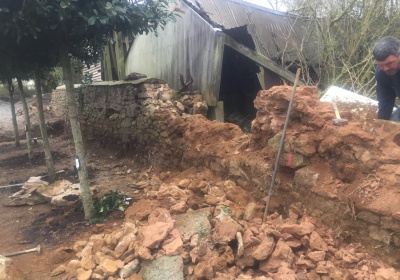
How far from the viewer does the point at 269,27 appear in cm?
1003

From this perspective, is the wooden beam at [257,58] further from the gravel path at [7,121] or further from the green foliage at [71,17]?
the gravel path at [7,121]

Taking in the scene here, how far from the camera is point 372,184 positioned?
10.3 feet

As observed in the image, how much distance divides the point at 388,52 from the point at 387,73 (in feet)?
1.16

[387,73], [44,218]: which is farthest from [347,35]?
[44,218]

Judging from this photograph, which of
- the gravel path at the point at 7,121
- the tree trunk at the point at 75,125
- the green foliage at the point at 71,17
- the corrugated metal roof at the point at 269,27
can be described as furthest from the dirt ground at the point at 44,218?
the gravel path at the point at 7,121

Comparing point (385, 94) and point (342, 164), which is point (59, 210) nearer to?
point (342, 164)

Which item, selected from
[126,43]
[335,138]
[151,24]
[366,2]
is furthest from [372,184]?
[126,43]

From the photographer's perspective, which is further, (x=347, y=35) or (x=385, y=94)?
(x=347, y=35)

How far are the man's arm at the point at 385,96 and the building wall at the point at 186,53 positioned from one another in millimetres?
3848

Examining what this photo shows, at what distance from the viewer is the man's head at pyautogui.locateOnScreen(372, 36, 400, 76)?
3334 mm

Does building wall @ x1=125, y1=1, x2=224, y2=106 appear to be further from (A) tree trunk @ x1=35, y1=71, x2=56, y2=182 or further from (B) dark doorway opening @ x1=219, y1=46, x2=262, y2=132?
(A) tree trunk @ x1=35, y1=71, x2=56, y2=182

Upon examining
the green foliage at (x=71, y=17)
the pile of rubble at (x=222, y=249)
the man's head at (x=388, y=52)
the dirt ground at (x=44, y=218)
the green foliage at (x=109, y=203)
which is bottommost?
the dirt ground at (x=44, y=218)

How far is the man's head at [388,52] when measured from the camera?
3.33 m

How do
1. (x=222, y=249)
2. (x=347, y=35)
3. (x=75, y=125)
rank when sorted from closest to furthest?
(x=222, y=249)
(x=75, y=125)
(x=347, y=35)
